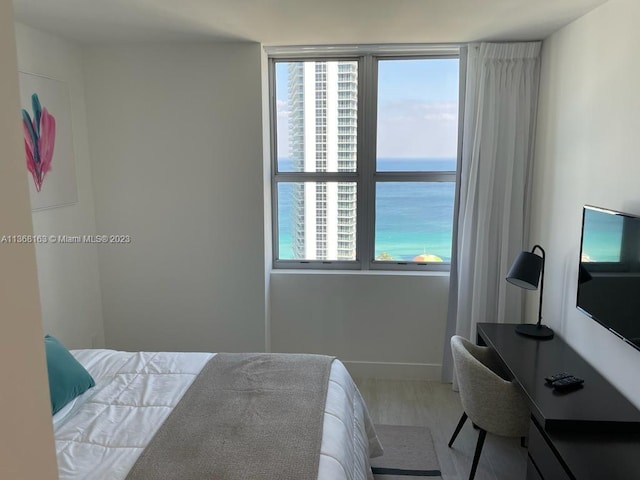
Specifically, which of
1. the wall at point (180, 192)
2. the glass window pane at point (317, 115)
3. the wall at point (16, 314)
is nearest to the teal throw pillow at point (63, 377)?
the wall at point (180, 192)

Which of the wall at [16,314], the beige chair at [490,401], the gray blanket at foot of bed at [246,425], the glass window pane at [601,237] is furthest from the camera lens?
the beige chair at [490,401]

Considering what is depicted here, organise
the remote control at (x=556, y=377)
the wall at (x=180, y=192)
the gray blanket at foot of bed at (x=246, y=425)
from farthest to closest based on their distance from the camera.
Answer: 1. the wall at (x=180, y=192)
2. the remote control at (x=556, y=377)
3. the gray blanket at foot of bed at (x=246, y=425)

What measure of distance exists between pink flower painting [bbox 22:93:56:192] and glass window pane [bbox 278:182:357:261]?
1.63 metres

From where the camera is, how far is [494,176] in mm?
3451

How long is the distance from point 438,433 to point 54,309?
2.64m

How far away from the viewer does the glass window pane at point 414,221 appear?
3.83 m

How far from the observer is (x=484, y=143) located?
11.2ft

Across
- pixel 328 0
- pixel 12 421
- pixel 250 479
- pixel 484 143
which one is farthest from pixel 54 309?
pixel 484 143

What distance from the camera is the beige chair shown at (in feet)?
8.09

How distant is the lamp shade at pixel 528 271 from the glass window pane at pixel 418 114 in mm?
1163

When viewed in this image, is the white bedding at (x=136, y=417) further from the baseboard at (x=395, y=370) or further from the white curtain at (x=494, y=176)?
the white curtain at (x=494, y=176)

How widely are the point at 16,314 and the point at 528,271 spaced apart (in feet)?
8.79

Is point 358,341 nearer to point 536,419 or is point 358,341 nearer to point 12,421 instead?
point 536,419

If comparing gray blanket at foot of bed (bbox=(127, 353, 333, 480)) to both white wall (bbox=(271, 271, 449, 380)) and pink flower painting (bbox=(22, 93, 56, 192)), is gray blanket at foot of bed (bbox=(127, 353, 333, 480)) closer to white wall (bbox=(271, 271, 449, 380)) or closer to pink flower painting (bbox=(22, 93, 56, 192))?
white wall (bbox=(271, 271, 449, 380))
